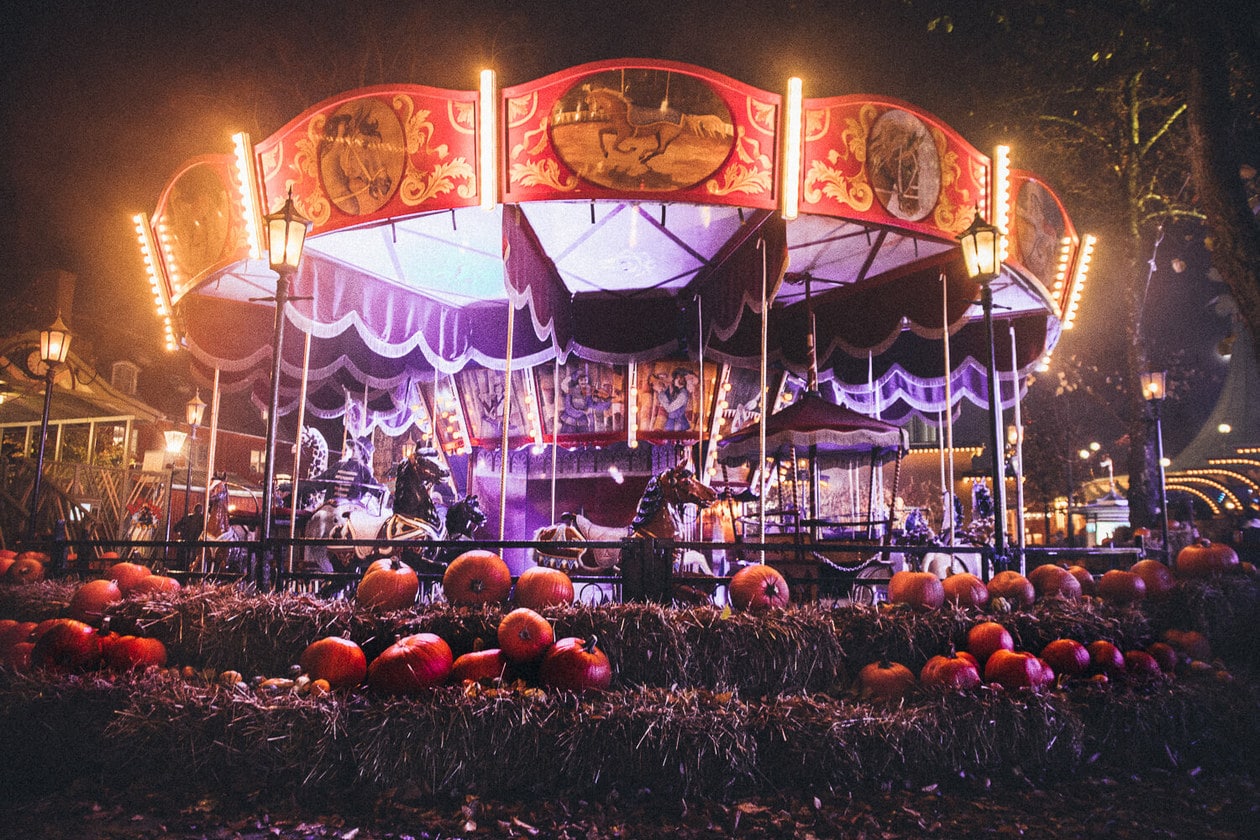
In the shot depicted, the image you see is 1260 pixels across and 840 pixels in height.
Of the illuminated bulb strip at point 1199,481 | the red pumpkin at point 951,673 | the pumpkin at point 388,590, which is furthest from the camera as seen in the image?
the illuminated bulb strip at point 1199,481

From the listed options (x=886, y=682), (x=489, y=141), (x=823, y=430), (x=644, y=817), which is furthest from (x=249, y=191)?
(x=886, y=682)

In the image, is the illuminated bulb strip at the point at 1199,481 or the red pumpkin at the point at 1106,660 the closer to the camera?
the red pumpkin at the point at 1106,660

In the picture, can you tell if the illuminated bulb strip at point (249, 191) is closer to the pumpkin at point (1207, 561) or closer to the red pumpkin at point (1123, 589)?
the red pumpkin at point (1123, 589)

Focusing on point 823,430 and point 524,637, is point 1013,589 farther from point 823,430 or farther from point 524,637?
point 524,637

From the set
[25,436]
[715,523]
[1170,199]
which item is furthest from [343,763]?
[25,436]

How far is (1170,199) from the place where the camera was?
1791 cm

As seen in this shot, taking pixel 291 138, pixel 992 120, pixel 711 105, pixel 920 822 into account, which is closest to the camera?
pixel 920 822

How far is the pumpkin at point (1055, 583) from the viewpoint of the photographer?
6.42 metres

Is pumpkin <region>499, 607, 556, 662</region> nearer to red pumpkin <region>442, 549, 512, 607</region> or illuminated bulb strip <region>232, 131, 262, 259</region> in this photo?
red pumpkin <region>442, 549, 512, 607</region>

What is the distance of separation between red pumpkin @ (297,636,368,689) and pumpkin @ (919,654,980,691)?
3.86 m

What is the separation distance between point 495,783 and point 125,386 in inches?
1040

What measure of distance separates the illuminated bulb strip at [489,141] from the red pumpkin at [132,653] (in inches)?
212

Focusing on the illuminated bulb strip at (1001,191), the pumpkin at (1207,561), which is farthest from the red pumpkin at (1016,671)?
the illuminated bulb strip at (1001,191)

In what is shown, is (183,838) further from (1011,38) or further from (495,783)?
(1011,38)
